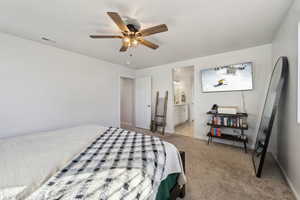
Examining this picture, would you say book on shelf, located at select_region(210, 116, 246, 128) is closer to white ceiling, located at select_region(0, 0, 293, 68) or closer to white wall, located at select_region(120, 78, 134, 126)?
white ceiling, located at select_region(0, 0, 293, 68)

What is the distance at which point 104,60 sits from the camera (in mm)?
3607

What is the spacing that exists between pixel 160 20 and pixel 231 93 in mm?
2514

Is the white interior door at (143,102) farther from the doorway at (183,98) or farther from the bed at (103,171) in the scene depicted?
the bed at (103,171)

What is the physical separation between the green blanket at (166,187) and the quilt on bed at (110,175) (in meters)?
0.14

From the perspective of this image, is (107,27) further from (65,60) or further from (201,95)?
(201,95)

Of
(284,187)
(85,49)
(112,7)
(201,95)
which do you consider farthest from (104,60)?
(284,187)

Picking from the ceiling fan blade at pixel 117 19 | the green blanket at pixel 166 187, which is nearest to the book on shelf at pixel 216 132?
the green blanket at pixel 166 187

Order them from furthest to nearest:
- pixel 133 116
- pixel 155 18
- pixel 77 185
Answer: pixel 133 116
pixel 155 18
pixel 77 185

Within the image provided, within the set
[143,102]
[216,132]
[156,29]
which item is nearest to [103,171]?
[156,29]

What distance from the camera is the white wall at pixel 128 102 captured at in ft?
16.6

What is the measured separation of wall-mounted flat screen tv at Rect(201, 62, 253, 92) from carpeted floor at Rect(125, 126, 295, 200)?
1540 millimetres

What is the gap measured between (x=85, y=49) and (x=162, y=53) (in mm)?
1915

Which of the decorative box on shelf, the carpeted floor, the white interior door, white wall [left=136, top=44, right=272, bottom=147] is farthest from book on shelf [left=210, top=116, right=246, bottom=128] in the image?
the white interior door

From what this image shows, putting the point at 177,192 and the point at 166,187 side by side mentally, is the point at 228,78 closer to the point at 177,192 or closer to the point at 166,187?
the point at 177,192
